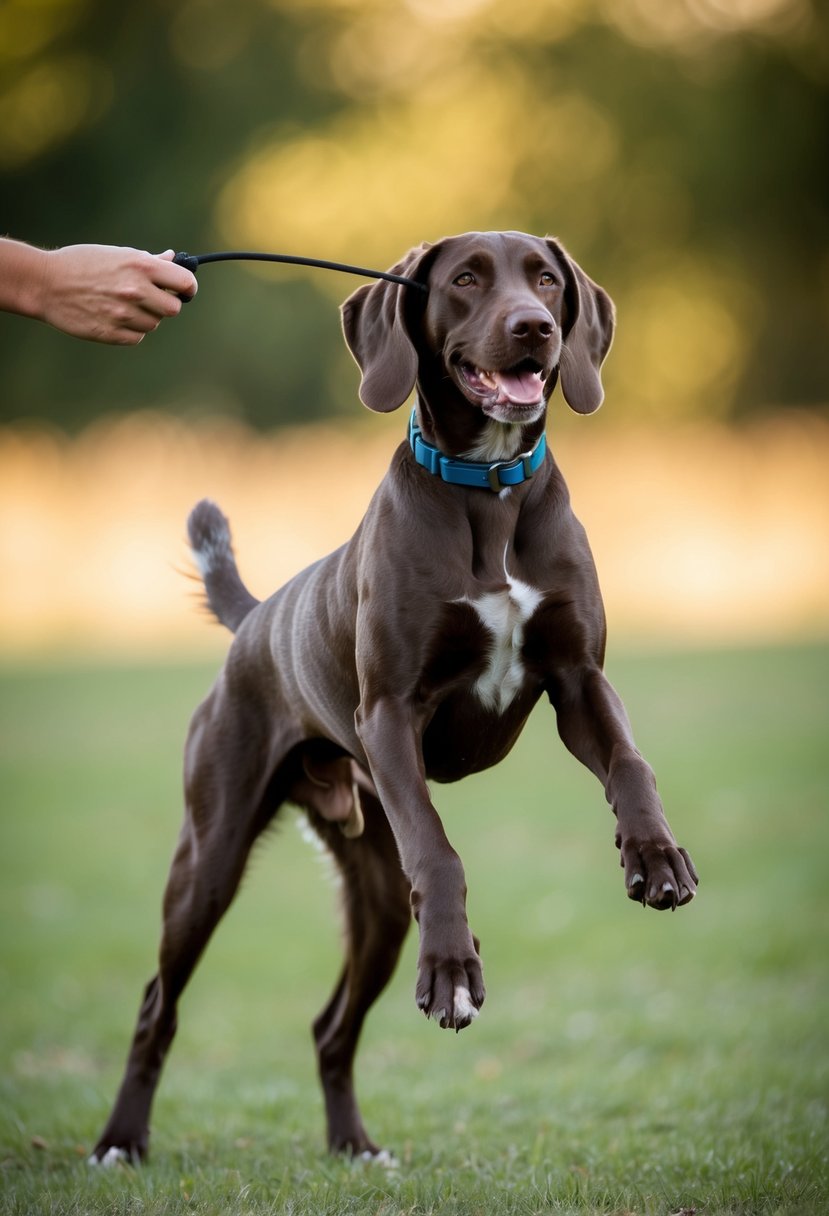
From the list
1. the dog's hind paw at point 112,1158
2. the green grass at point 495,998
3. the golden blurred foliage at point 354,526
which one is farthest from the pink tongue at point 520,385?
the golden blurred foliage at point 354,526

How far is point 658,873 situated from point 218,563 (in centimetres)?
242

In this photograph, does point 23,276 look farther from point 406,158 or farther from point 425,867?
point 406,158

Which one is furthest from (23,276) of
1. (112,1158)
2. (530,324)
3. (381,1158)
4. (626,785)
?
(381,1158)

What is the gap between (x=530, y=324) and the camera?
13.4ft

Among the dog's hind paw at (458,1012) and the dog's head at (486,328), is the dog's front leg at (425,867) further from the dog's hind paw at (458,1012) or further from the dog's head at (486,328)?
the dog's head at (486,328)

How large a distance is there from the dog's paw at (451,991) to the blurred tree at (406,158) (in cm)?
2957

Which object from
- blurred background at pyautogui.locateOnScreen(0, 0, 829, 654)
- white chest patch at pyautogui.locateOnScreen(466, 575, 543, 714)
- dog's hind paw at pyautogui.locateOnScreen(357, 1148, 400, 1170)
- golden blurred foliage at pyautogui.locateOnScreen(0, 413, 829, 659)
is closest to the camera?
white chest patch at pyautogui.locateOnScreen(466, 575, 543, 714)

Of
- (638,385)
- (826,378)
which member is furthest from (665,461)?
(826,378)

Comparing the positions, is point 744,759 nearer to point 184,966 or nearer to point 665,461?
point 184,966

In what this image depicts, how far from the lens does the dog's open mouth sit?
4160mm

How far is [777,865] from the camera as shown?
37.7 ft

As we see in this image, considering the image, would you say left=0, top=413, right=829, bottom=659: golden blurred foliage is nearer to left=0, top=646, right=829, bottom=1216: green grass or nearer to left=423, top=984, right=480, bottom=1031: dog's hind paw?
left=0, top=646, right=829, bottom=1216: green grass

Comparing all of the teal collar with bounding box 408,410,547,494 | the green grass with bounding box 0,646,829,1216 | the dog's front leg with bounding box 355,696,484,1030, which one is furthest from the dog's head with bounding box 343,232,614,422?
the green grass with bounding box 0,646,829,1216

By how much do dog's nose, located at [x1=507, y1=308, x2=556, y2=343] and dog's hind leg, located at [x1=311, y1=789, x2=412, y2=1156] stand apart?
1.97 metres
